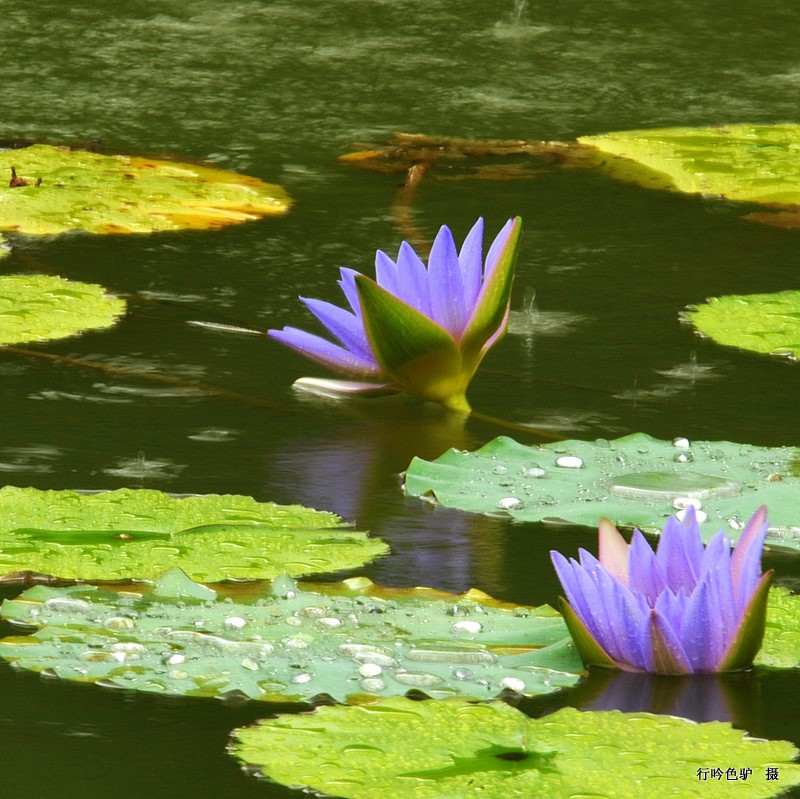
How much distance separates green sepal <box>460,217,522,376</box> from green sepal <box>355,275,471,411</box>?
3 centimetres

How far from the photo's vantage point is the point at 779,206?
4023mm

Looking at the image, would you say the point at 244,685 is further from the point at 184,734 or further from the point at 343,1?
the point at 343,1

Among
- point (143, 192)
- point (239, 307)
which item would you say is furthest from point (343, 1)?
point (239, 307)

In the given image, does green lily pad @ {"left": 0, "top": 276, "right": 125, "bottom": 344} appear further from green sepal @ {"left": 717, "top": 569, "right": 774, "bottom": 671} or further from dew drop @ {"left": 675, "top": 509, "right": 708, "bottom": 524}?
green sepal @ {"left": 717, "top": 569, "right": 774, "bottom": 671}

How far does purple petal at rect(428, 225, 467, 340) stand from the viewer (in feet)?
7.97

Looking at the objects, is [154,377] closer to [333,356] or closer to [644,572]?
[333,356]

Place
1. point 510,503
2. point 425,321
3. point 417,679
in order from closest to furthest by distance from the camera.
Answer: point 417,679, point 510,503, point 425,321

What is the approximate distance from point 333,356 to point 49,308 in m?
0.70

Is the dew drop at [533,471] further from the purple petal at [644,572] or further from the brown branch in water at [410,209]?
the brown branch in water at [410,209]

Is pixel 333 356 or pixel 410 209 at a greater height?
pixel 410 209

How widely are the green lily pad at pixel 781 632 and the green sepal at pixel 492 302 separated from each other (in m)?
0.79

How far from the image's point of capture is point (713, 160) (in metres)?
4.38

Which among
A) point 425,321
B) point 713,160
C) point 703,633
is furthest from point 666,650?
point 713,160

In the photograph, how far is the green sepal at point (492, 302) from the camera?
2.46m
